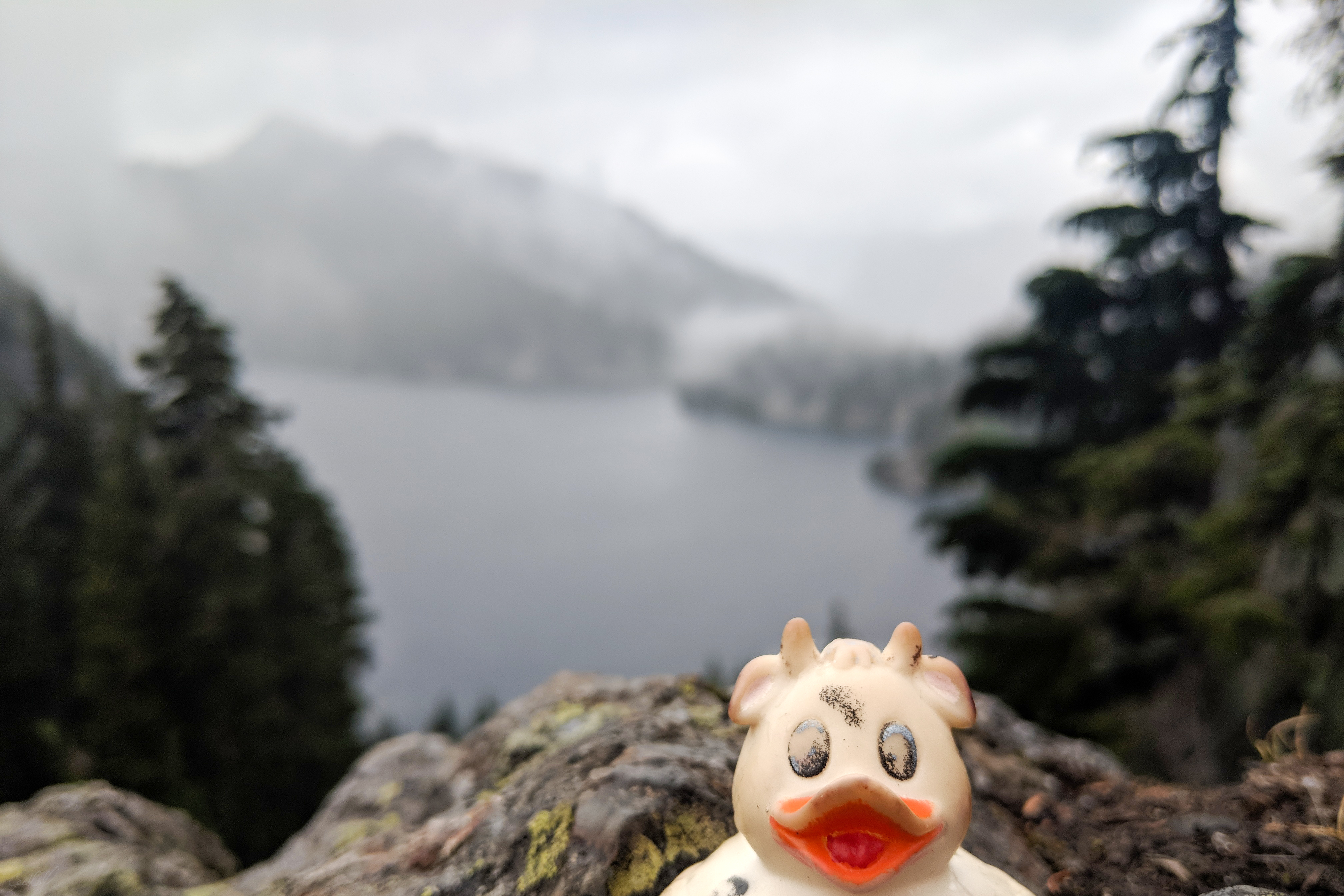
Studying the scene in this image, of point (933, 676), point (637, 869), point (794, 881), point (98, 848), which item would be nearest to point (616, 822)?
point (637, 869)

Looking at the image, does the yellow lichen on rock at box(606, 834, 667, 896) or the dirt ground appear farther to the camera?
A: the dirt ground

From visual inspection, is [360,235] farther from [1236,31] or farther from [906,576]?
[1236,31]

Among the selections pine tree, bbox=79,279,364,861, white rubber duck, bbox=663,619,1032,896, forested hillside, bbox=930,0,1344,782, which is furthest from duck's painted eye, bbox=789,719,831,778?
pine tree, bbox=79,279,364,861

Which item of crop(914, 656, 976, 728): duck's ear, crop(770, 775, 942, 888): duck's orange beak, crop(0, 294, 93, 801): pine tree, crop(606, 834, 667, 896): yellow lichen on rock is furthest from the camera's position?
crop(0, 294, 93, 801): pine tree

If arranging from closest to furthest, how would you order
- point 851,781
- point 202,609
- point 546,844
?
point 851,781 → point 546,844 → point 202,609

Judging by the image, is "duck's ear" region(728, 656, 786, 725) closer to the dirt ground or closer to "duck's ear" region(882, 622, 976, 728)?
"duck's ear" region(882, 622, 976, 728)

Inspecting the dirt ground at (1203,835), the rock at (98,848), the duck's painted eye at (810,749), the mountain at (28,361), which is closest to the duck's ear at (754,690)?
the duck's painted eye at (810,749)

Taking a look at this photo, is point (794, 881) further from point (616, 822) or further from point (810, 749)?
point (616, 822)

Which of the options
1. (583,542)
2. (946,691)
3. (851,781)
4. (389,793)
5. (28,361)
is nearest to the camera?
(851,781)
